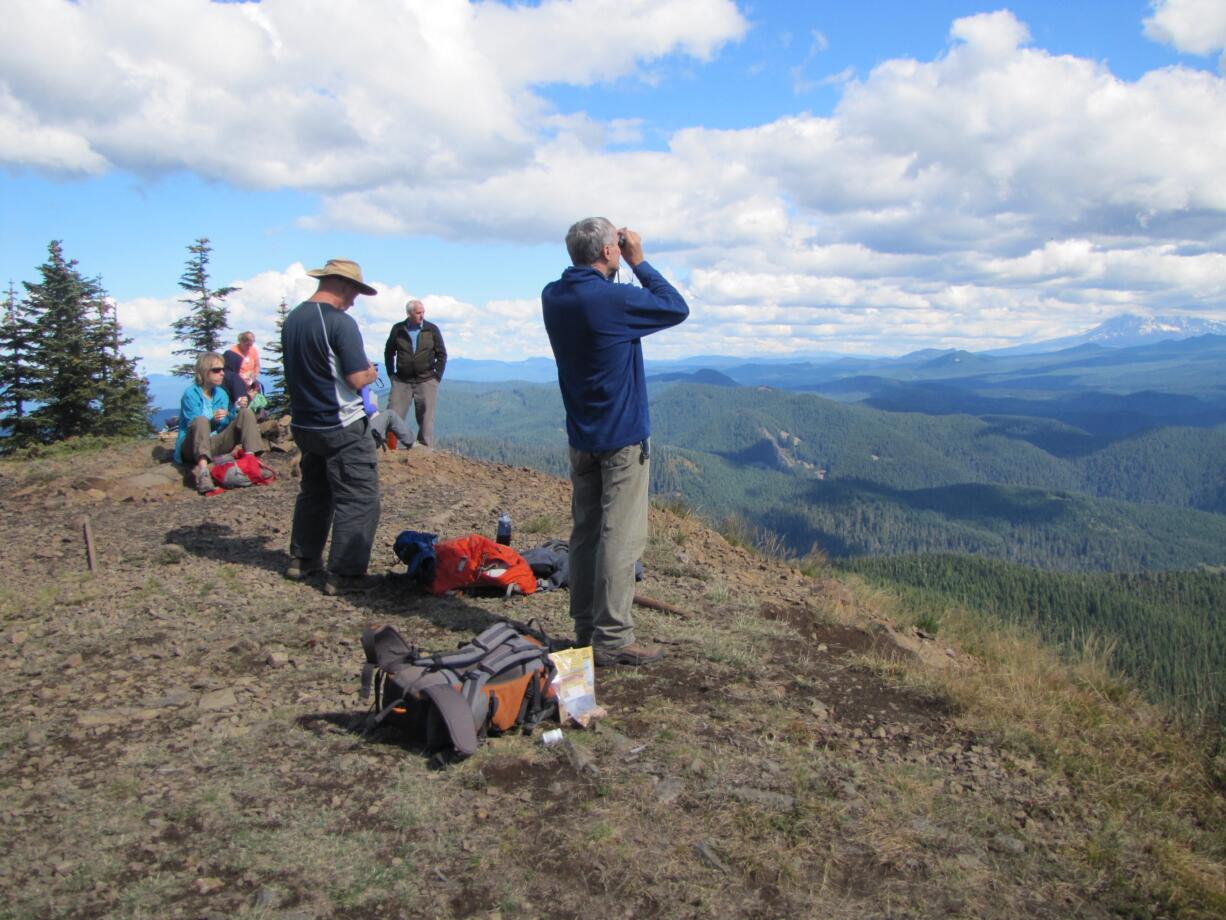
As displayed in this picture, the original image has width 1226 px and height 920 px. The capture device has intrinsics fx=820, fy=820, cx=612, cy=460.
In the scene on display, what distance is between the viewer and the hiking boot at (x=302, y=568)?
22.4 feet

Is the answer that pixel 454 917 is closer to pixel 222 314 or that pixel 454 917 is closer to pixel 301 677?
pixel 301 677

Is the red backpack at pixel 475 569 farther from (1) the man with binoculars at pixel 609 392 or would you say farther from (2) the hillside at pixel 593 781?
(1) the man with binoculars at pixel 609 392

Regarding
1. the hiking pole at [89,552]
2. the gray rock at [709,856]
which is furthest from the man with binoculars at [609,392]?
the hiking pole at [89,552]

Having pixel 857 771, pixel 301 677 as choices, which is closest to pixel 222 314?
pixel 301 677

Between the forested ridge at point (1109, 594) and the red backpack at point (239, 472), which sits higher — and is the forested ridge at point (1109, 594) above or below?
below

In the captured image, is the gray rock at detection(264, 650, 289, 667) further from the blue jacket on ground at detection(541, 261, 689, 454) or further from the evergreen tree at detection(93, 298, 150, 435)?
the evergreen tree at detection(93, 298, 150, 435)

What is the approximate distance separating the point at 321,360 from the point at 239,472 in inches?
202

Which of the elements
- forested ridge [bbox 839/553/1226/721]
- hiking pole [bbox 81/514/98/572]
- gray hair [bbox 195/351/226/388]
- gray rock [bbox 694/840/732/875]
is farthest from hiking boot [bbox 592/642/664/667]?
forested ridge [bbox 839/553/1226/721]

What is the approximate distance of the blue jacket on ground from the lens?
15.4ft

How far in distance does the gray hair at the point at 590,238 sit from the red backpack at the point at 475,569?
2.83 meters

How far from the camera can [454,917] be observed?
2.76 metres

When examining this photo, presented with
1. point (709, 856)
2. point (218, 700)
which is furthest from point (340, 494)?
point (709, 856)

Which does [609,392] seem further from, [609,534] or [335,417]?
[335,417]

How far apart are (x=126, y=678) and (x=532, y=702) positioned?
2.59 m
